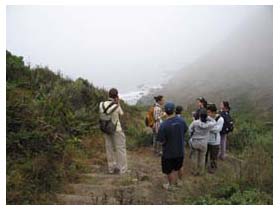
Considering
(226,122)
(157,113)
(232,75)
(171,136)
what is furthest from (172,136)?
(232,75)

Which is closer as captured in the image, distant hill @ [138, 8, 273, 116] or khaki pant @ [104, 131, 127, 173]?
khaki pant @ [104, 131, 127, 173]

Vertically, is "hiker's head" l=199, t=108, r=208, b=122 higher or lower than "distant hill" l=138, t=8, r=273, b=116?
lower

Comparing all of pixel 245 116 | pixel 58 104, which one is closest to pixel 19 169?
pixel 58 104

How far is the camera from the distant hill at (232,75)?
10.3 meters

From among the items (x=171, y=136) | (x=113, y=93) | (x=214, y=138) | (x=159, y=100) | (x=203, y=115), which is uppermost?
(x=113, y=93)

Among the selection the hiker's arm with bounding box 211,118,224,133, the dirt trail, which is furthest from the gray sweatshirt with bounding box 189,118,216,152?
the dirt trail

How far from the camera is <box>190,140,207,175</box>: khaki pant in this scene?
29.1 feet

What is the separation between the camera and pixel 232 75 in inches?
459

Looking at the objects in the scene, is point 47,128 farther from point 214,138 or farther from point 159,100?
point 214,138

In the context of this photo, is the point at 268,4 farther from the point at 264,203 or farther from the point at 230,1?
the point at 264,203

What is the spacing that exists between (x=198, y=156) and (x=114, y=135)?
1.40 meters

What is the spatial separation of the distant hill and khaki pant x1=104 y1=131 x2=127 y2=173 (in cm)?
223

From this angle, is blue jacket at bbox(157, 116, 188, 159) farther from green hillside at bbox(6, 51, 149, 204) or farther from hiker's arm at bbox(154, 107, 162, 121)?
green hillside at bbox(6, 51, 149, 204)
